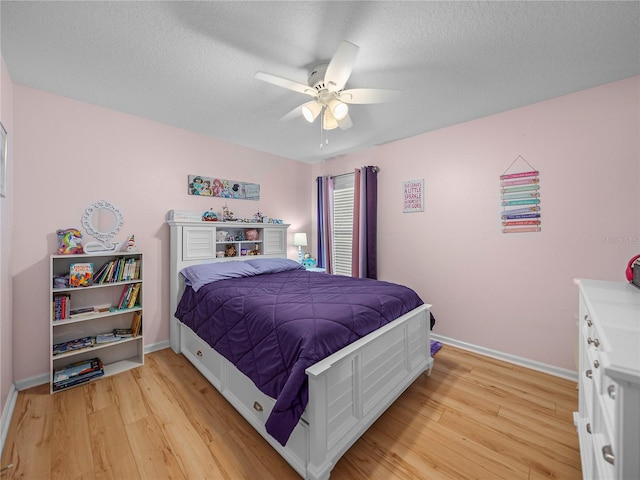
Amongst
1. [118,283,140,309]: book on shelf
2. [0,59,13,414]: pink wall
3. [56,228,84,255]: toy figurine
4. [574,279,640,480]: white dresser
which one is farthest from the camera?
[118,283,140,309]: book on shelf

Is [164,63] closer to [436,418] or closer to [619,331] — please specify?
[619,331]

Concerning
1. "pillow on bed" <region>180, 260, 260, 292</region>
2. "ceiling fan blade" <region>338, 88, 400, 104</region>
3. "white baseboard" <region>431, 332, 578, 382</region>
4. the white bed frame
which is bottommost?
"white baseboard" <region>431, 332, 578, 382</region>

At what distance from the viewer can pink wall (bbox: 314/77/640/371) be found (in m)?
2.11

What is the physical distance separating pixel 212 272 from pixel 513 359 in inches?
124

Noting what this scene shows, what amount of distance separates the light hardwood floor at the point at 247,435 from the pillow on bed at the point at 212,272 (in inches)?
34.2

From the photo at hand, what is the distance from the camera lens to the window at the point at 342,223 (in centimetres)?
404

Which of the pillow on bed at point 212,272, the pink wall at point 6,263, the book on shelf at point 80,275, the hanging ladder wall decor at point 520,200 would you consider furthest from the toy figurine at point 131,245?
the hanging ladder wall decor at point 520,200

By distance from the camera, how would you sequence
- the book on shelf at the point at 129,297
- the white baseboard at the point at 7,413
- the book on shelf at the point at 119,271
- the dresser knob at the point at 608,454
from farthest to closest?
the book on shelf at the point at 129,297 < the book on shelf at the point at 119,271 < the white baseboard at the point at 7,413 < the dresser knob at the point at 608,454

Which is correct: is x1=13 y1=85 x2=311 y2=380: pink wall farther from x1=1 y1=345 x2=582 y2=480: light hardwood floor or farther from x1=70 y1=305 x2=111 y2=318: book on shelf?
x1=1 y1=345 x2=582 y2=480: light hardwood floor

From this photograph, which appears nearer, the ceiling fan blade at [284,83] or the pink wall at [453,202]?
the ceiling fan blade at [284,83]

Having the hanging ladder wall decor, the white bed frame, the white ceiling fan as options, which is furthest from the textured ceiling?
the white bed frame

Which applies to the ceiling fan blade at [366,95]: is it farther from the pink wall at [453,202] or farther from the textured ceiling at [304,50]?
the pink wall at [453,202]

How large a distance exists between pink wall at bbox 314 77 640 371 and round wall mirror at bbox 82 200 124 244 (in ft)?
10.3

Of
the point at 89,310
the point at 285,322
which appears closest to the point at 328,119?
the point at 285,322
